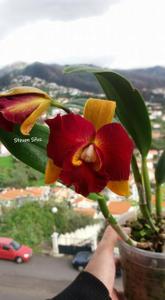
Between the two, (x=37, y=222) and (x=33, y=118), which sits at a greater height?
(x=33, y=118)

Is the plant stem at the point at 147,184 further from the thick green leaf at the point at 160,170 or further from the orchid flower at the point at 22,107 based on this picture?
the orchid flower at the point at 22,107

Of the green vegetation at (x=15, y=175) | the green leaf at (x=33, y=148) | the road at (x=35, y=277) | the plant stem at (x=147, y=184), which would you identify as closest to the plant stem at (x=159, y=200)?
the plant stem at (x=147, y=184)

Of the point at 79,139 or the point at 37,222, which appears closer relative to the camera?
the point at 79,139

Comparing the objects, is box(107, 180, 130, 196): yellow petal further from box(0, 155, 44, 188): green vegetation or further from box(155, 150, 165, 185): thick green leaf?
box(0, 155, 44, 188): green vegetation

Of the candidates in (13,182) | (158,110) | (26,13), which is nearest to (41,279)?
(13,182)

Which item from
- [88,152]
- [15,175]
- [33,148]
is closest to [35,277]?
[15,175]

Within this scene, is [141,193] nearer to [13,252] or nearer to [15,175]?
[13,252]
